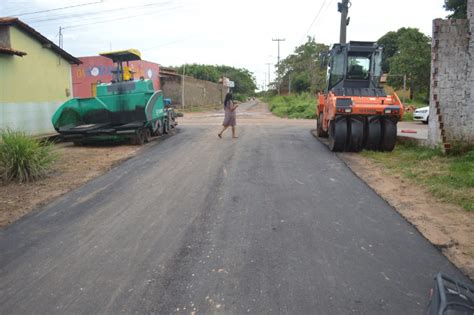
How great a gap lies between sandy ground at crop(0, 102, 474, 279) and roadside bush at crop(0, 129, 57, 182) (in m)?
0.29

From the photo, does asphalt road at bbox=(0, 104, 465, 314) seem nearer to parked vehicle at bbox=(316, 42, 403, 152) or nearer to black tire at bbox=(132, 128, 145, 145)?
parked vehicle at bbox=(316, 42, 403, 152)

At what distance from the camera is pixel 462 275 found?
4.14 meters

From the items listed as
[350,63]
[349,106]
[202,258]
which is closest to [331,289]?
[202,258]

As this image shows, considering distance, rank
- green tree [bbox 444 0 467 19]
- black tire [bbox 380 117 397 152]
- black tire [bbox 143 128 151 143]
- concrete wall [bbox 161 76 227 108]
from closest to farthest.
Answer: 1. black tire [bbox 380 117 397 152]
2. black tire [bbox 143 128 151 143]
3. green tree [bbox 444 0 467 19]
4. concrete wall [bbox 161 76 227 108]

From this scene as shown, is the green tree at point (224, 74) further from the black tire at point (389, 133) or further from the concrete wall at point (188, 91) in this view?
the black tire at point (389, 133)

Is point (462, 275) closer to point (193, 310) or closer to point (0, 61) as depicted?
point (193, 310)

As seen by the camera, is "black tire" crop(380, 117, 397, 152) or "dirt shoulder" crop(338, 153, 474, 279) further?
"black tire" crop(380, 117, 397, 152)

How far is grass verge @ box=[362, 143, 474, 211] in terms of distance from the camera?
22.9ft

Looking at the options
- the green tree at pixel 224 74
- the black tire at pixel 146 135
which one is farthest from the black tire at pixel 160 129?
the green tree at pixel 224 74

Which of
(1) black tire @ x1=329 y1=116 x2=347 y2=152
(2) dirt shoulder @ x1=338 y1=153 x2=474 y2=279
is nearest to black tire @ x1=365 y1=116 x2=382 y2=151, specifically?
(1) black tire @ x1=329 y1=116 x2=347 y2=152

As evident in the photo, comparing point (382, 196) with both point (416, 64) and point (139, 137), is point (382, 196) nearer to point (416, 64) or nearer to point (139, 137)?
point (139, 137)

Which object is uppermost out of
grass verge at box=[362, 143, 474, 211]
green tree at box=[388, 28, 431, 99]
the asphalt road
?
green tree at box=[388, 28, 431, 99]

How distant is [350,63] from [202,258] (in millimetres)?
Result: 10276

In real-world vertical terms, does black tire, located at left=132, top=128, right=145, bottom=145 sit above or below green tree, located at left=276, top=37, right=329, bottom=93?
below
